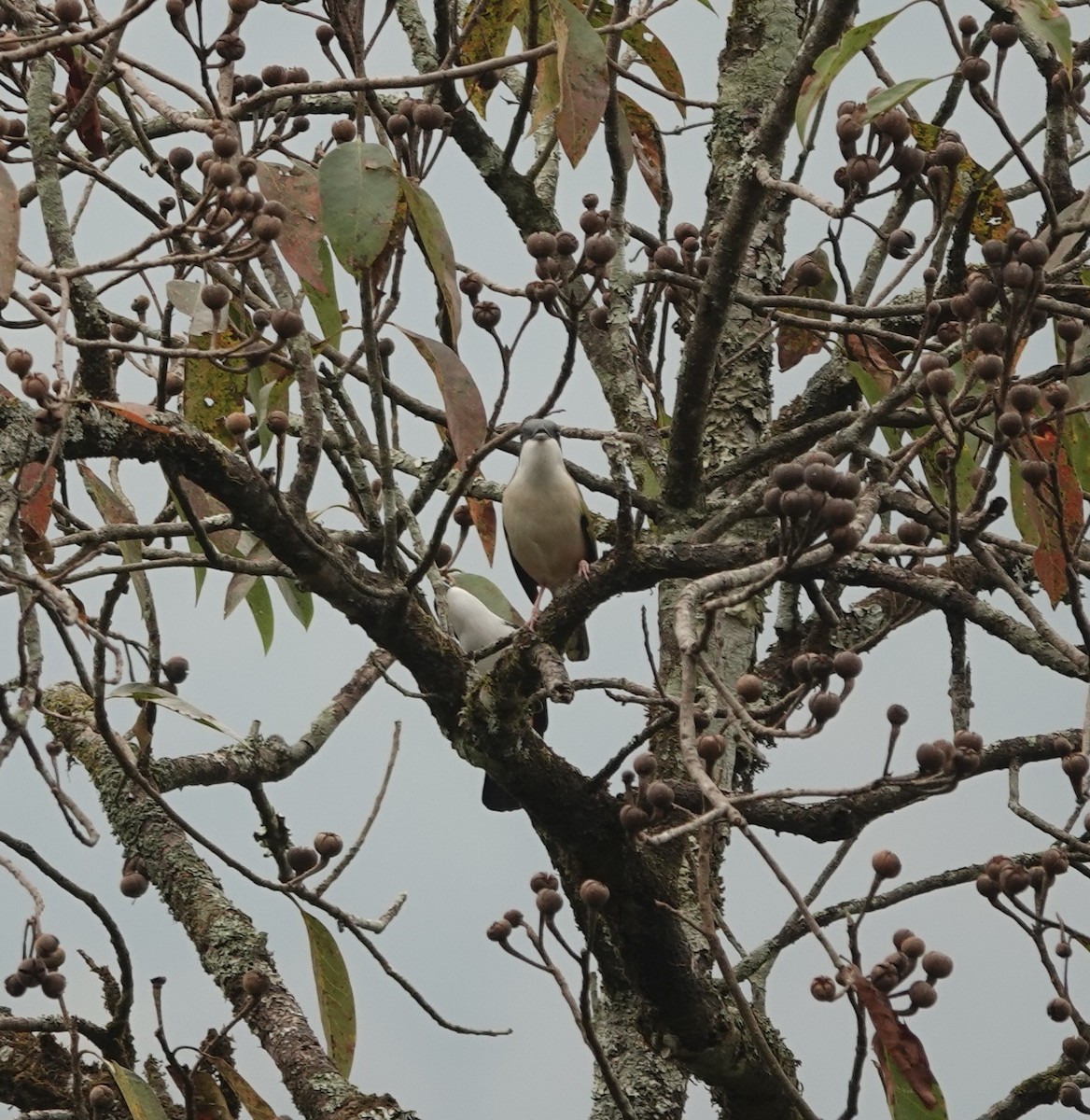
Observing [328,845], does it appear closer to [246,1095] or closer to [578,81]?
[246,1095]

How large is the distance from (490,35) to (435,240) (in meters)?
1.17

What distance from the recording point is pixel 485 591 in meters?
4.11

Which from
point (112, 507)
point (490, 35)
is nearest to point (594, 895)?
point (112, 507)

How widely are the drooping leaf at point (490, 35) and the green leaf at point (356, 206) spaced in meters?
1.09

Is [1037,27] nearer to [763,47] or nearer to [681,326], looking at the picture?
[681,326]

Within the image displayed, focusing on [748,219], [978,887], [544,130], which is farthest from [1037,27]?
[544,130]

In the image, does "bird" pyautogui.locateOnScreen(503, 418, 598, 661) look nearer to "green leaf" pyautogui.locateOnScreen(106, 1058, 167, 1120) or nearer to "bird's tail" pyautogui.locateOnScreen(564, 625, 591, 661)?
"bird's tail" pyautogui.locateOnScreen(564, 625, 591, 661)

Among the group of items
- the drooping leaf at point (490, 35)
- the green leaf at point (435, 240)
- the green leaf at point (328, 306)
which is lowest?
the green leaf at point (435, 240)

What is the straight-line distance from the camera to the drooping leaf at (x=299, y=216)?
9.14 ft

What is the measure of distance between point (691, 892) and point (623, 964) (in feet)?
1.78

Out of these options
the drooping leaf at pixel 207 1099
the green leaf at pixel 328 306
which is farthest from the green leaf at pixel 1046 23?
the drooping leaf at pixel 207 1099

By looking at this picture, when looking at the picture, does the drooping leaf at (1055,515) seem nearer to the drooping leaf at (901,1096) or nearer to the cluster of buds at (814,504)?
the cluster of buds at (814,504)

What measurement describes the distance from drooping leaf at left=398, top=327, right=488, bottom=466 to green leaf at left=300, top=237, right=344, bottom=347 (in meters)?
0.14

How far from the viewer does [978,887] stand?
2.81m
